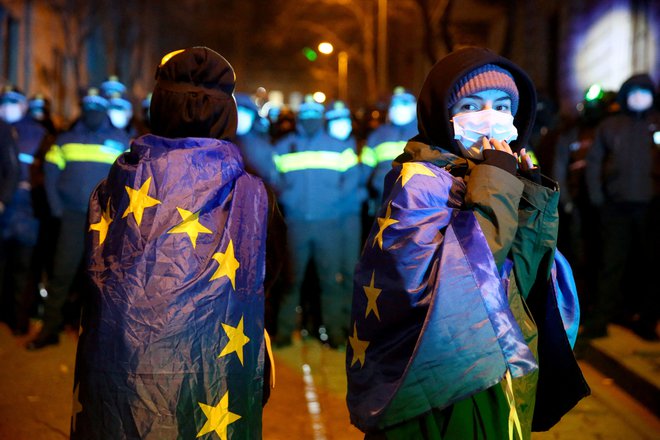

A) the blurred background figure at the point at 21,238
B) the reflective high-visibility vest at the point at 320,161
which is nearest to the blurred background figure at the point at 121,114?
the blurred background figure at the point at 21,238

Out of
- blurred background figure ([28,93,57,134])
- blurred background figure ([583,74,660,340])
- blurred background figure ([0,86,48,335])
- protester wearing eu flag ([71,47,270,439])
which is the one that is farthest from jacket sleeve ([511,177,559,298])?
blurred background figure ([28,93,57,134])

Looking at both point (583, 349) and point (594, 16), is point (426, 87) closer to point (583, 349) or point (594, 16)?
point (583, 349)

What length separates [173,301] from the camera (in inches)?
121

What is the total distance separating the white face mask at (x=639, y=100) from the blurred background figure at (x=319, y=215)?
2.84 meters

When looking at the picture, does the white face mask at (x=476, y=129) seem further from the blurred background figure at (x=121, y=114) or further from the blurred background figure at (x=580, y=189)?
the blurred background figure at (x=121, y=114)

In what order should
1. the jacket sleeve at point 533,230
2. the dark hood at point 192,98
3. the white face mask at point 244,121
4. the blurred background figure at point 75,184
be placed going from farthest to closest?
1. the blurred background figure at point 75,184
2. the white face mask at point 244,121
3. the dark hood at point 192,98
4. the jacket sleeve at point 533,230

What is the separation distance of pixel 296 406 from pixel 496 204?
3.75 m

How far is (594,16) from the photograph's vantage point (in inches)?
740

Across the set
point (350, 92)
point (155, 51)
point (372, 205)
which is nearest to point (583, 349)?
point (372, 205)

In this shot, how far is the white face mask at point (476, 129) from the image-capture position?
3.03 m

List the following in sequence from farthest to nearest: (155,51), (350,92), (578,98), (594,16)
A: 1. (350,92)
2. (155,51)
3. (578,98)
4. (594,16)

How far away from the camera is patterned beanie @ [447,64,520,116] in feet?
10.0

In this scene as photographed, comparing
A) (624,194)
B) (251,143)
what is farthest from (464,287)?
(624,194)

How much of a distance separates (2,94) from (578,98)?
14.7m
